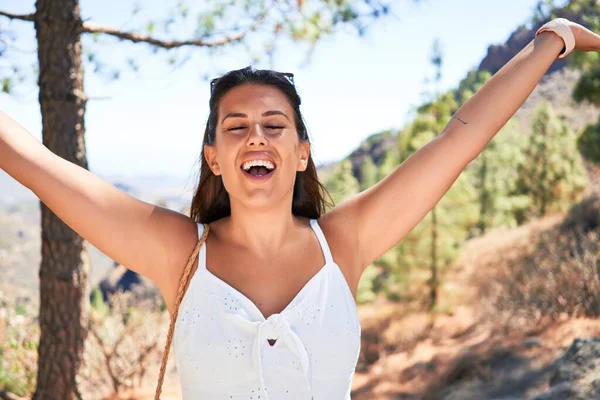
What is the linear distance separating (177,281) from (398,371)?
35.1 ft

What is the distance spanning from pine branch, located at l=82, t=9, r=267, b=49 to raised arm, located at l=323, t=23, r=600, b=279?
8.56 ft

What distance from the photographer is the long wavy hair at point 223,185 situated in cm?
164

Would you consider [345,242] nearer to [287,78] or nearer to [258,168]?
[258,168]

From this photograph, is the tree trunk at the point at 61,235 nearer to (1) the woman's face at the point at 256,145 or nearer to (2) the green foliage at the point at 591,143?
(1) the woman's face at the point at 256,145

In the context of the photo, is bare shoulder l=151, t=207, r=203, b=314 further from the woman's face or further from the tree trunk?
the tree trunk

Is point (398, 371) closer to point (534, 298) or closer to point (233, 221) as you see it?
point (534, 298)

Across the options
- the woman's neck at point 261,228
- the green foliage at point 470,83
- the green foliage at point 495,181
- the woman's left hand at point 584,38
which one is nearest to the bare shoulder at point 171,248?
the woman's neck at point 261,228

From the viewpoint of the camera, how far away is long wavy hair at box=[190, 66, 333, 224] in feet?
5.39

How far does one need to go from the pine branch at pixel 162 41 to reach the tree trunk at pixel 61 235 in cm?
17

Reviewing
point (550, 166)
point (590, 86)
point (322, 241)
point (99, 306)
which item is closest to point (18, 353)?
point (322, 241)

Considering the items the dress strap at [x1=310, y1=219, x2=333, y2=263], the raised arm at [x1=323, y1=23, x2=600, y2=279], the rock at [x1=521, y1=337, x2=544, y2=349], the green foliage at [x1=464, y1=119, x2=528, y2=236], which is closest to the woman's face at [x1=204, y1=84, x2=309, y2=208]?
the dress strap at [x1=310, y1=219, x2=333, y2=263]

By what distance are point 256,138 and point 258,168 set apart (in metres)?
0.09

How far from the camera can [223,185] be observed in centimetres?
179

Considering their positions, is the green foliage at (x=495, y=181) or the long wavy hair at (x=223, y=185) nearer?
the long wavy hair at (x=223, y=185)
